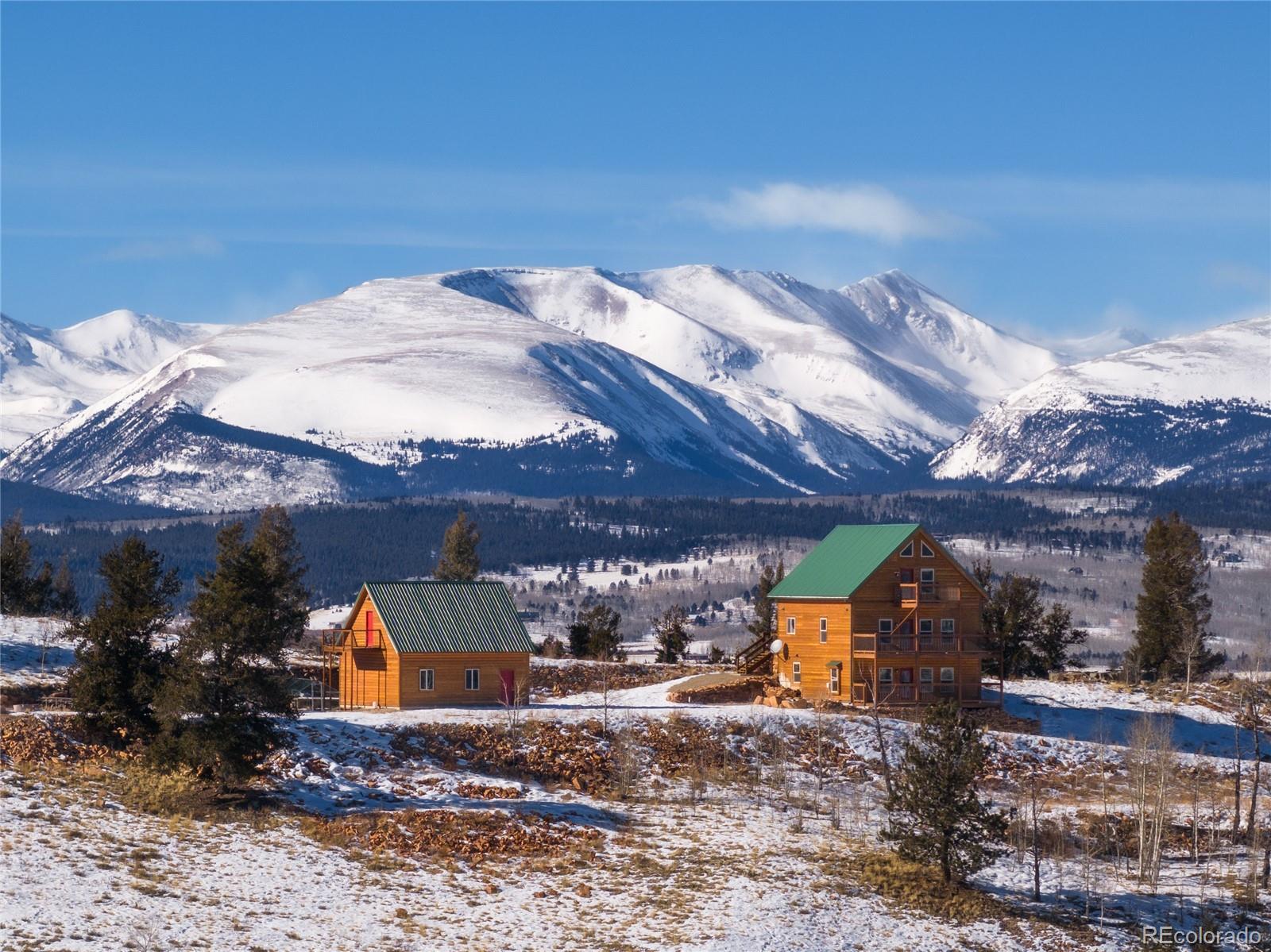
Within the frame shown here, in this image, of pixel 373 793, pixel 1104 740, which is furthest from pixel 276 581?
pixel 1104 740

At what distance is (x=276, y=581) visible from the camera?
2685 inches

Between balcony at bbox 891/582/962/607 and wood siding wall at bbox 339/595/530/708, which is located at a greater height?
balcony at bbox 891/582/962/607

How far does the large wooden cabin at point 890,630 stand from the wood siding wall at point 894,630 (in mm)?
41

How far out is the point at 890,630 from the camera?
98.8m

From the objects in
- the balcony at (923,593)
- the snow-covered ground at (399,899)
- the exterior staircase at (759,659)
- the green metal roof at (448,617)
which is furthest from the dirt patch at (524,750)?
the exterior staircase at (759,659)

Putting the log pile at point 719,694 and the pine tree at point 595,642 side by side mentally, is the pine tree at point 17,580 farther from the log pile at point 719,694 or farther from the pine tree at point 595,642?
the log pile at point 719,694

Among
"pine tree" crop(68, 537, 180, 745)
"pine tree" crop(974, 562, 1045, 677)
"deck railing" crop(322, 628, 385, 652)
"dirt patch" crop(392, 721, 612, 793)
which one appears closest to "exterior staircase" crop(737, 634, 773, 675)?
"pine tree" crop(974, 562, 1045, 677)

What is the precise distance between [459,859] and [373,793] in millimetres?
8188

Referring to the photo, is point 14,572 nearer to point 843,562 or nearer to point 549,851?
point 843,562

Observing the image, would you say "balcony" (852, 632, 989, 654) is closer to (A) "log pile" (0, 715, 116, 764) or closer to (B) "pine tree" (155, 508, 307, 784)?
(B) "pine tree" (155, 508, 307, 784)

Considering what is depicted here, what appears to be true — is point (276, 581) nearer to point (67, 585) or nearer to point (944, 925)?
point (944, 925)

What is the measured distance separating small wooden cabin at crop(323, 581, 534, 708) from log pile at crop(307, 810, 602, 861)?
69.2 feet

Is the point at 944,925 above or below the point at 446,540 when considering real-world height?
below

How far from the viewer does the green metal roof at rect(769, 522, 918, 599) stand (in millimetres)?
99312
